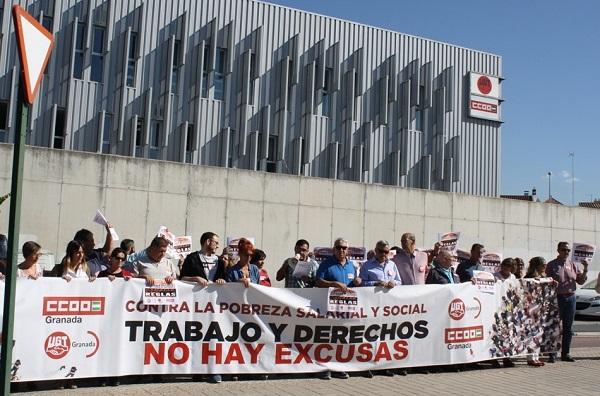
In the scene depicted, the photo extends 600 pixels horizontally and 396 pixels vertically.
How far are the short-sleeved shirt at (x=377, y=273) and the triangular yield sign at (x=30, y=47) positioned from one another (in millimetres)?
6275

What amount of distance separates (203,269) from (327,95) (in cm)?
2639

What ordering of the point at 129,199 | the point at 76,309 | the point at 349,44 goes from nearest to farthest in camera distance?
the point at 76,309
the point at 129,199
the point at 349,44

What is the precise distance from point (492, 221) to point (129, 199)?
1502cm

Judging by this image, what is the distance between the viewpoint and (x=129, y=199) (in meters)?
21.9

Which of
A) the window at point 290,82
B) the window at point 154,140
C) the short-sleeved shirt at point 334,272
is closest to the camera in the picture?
the short-sleeved shirt at point 334,272

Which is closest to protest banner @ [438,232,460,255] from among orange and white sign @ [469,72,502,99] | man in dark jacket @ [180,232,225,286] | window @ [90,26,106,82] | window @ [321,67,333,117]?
man in dark jacket @ [180,232,225,286]

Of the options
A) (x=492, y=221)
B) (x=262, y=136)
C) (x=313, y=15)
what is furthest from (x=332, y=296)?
(x=313, y=15)

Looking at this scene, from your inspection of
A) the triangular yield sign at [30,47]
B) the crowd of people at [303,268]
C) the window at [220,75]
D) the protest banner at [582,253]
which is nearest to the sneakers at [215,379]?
the crowd of people at [303,268]

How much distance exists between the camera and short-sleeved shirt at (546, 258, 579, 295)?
12375mm

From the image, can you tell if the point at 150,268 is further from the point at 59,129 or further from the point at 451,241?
the point at 59,129

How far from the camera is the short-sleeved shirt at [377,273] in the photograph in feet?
33.4

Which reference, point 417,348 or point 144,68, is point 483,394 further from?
point 144,68

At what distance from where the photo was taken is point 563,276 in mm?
12383

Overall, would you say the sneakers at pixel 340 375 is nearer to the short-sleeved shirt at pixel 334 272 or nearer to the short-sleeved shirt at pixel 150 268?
the short-sleeved shirt at pixel 334 272
